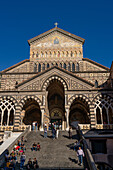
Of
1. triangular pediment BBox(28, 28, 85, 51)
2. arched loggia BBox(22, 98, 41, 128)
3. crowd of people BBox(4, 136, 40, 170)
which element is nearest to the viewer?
crowd of people BBox(4, 136, 40, 170)

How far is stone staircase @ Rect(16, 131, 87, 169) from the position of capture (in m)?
13.2

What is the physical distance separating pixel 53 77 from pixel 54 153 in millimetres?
13531

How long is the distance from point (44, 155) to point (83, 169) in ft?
13.6

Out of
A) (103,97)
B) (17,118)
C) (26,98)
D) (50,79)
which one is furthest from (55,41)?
(17,118)

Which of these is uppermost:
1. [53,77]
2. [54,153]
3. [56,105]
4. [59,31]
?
[59,31]

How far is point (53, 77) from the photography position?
2664 cm

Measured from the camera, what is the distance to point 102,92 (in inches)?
997

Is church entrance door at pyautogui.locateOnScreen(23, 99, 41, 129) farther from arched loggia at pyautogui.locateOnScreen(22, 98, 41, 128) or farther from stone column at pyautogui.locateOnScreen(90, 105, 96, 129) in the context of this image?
stone column at pyautogui.locateOnScreen(90, 105, 96, 129)

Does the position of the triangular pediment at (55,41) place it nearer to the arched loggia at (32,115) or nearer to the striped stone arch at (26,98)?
the arched loggia at (32,115)

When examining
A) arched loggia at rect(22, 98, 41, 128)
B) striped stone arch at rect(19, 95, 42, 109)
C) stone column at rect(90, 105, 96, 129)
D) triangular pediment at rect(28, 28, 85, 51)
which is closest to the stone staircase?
stone column at rect(90, 105, 96, 129)

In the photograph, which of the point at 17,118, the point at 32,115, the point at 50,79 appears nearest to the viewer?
the point at 17,118

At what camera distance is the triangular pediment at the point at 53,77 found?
25.8 m

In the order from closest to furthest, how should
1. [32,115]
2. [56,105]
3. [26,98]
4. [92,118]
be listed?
1. [92,118]
2. [26,98]
3. [32,115]
4. [56,105]

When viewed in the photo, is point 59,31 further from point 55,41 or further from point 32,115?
point 32,115
